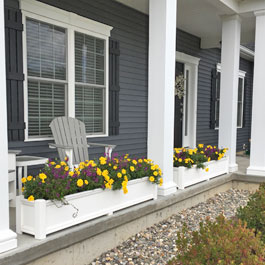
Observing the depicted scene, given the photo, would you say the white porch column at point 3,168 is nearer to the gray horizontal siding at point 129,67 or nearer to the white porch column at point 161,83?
the white porch column at point 161,83

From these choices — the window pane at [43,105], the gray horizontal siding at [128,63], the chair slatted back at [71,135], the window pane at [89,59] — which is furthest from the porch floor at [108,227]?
→ the window pane at [89,59]

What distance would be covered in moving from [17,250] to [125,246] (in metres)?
1.07

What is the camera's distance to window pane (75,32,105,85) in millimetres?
4066

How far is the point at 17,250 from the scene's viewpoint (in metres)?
1.89

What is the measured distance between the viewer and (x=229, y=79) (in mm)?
4738

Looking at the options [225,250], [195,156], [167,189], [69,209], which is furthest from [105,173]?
[195,156]

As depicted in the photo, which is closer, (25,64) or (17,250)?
(17,250)

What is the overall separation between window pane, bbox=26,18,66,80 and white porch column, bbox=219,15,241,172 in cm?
246

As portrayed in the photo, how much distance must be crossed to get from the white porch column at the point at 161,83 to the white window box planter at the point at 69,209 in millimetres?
498

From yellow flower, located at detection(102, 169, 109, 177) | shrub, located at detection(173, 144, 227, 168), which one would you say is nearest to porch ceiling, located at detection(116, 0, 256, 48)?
shrub, located at detection(173, 144, 227, 168)

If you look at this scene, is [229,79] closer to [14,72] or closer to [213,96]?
[213,96]

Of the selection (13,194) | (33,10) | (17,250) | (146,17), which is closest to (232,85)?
(146,17)

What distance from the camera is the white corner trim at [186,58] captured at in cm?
613

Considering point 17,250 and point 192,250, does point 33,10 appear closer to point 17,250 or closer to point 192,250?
point 17,250
